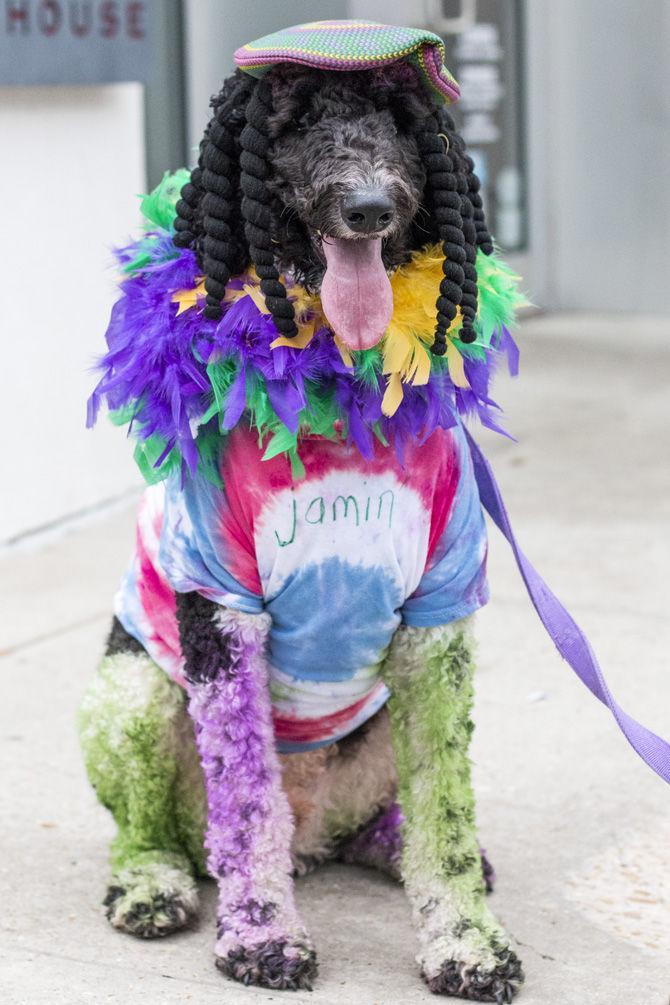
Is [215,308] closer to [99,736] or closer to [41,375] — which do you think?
[99,736]

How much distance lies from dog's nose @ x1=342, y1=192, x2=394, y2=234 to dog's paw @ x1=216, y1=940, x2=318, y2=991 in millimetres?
1275

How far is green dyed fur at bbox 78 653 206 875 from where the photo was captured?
3.12 meters

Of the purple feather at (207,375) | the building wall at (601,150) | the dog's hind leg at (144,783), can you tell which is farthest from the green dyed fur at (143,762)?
the building wall at (601,150)

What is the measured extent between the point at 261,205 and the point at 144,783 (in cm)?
118

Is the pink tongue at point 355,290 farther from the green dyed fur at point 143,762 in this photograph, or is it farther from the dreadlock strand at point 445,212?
the green dyed fur at point 143,762

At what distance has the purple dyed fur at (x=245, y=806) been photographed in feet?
9.39

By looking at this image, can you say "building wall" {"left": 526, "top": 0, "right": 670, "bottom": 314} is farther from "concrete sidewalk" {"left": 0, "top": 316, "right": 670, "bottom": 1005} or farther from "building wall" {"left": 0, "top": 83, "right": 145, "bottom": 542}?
"building wall" {"left": 0, "top": 83, "right": 145, "bottom": 542}

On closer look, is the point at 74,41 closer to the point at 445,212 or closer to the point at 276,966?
the point at 445,212

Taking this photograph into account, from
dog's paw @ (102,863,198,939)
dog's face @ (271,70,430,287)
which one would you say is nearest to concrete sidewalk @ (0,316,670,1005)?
dog's paw @ (102,863,198,939)

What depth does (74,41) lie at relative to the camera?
5.75 meters

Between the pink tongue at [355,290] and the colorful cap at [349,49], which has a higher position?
the colorful cap at [349,49]

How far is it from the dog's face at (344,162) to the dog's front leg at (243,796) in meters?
0.65

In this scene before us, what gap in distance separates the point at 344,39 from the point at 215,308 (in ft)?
1.63

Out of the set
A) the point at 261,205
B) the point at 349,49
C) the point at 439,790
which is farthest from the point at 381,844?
the point at 349,49
